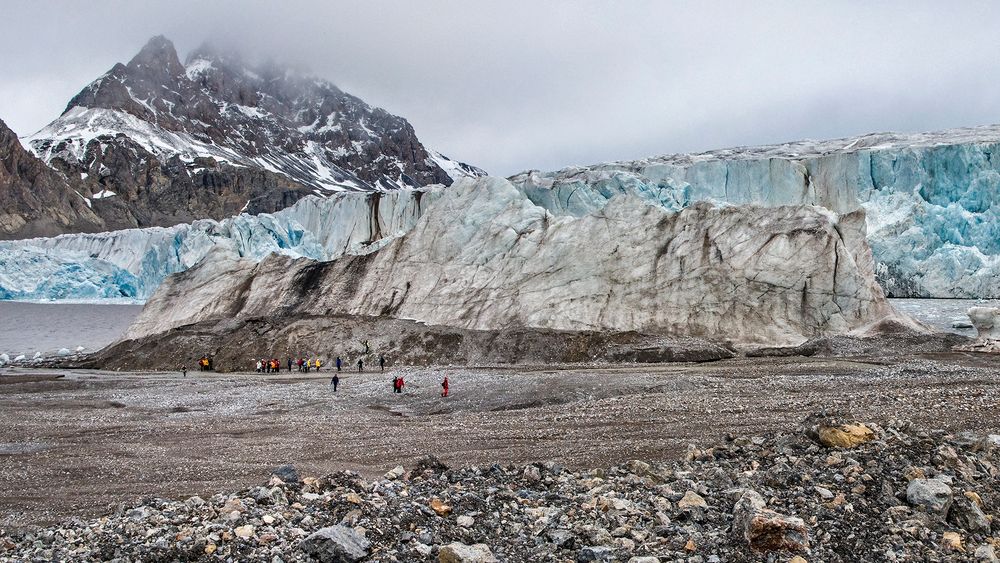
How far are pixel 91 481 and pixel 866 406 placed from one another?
51.1 ft

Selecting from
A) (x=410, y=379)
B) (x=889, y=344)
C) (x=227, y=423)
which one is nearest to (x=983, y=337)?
(x=889, y=344)

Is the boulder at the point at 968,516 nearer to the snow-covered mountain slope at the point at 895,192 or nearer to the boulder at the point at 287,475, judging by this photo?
the boulder at the point at 287,475

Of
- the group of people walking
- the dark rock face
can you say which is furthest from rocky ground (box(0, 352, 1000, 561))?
the dark rock face

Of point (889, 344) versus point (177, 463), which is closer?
point (177, 463)

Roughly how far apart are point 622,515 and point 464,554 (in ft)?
6.45

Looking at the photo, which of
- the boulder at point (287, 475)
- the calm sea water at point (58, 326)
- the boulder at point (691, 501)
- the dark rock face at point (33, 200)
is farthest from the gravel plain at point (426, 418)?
the dark rock face at point (33, 200)

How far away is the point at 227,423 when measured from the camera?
19.3 meters

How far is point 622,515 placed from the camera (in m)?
7.94

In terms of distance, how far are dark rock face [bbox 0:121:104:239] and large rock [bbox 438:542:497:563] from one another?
→ 195m

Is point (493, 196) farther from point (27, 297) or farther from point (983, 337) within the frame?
point (27, 297)

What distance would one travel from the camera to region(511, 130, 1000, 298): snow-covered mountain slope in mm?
52594

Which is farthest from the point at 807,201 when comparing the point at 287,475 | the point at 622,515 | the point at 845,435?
the point at 287,475

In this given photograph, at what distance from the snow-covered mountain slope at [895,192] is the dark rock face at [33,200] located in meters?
157

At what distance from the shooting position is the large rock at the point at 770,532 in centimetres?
668
